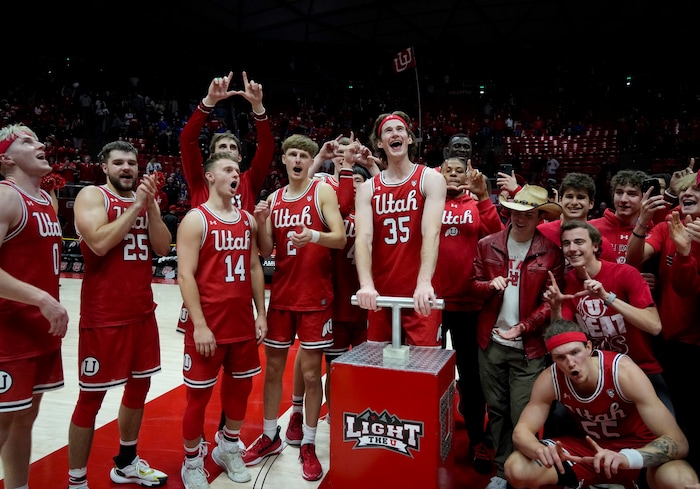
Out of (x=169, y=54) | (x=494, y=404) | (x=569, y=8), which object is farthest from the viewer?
(x=169, y=54)

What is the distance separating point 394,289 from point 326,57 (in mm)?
23504

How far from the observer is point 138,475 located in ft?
10.6

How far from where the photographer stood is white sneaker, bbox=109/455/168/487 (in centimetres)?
320

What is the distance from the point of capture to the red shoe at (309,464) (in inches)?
131

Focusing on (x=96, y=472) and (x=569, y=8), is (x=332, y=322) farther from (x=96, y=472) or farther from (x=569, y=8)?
(x=569, y=8)

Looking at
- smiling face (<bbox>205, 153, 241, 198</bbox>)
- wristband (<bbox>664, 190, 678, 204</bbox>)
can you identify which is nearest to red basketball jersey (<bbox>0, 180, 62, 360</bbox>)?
smiling face (<bbox>205, 153, 241, 198</bbox>)

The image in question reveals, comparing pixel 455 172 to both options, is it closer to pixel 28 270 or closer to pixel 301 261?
pixel 301 261

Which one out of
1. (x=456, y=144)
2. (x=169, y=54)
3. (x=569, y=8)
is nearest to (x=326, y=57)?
(x=169, y=54)

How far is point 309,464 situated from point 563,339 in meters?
1.80

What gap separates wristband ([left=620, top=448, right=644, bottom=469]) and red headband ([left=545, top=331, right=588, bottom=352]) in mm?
558

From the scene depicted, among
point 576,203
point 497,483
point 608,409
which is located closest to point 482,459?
point 497,483

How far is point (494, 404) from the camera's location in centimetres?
320

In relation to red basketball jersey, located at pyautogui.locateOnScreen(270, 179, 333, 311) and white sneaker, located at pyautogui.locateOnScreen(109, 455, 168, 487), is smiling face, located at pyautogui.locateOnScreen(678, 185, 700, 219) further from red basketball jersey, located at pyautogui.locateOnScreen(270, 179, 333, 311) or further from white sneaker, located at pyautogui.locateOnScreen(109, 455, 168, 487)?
white sneaker, located at pyautogui.locateOnScreen(109, 455, 168, 487)

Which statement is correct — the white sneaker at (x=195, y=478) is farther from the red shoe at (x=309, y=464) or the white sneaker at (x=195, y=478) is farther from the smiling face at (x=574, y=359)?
the smiling face at (x=574, y=359)
